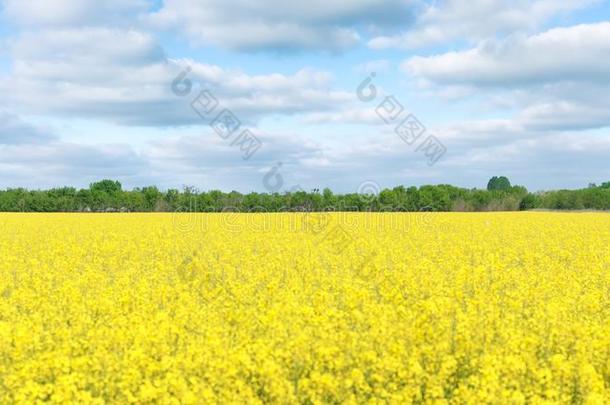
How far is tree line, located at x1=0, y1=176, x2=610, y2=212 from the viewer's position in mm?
78312

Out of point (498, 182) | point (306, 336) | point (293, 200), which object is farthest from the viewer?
point (498, 182)

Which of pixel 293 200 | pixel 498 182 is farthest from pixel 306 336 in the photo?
pixel 498 182

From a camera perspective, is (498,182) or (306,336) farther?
(498,182)

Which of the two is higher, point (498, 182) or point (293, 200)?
point (498, 182)

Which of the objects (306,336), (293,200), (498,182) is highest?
(498,182)

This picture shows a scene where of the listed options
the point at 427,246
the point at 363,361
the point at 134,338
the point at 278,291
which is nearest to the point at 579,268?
the point at 427,246

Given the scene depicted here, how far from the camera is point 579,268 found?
18500 millimetres

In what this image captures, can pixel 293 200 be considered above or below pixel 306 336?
above

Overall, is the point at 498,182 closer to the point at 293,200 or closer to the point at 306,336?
the point at 293,200

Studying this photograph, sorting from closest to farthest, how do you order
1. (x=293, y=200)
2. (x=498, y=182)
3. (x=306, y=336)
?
(x=306, y=336)
(x=293, y=200)
(x=498, y=182)

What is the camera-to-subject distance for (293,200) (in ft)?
257

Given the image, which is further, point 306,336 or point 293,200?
point 293,200

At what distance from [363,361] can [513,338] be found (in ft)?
7.84

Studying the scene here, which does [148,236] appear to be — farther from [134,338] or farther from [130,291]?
[134,338]
